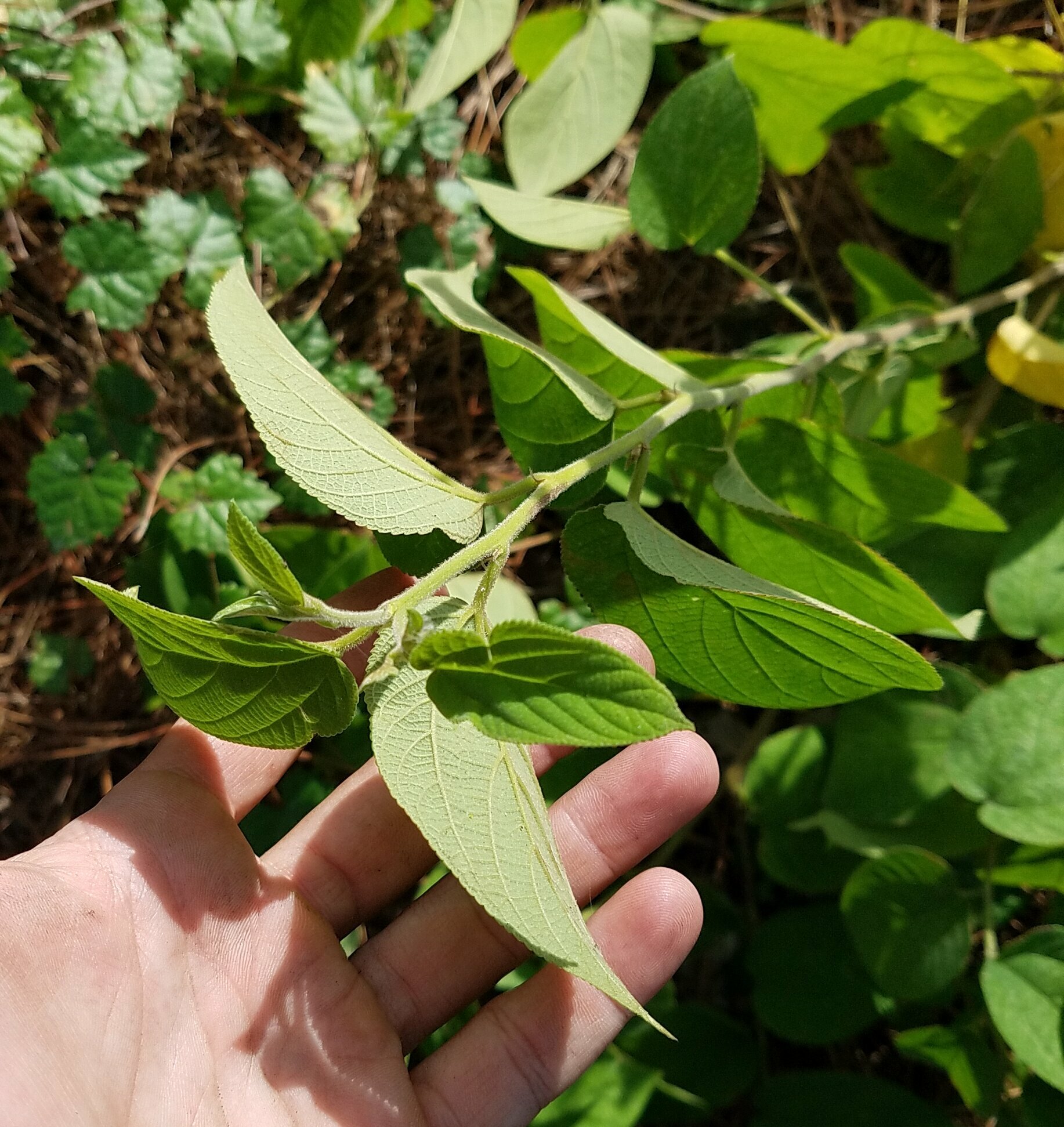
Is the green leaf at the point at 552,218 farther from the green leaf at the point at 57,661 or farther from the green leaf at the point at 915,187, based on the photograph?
the green leaf at the point at 57,661

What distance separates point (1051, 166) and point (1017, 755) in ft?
2.46

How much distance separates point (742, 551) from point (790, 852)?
0.57 m

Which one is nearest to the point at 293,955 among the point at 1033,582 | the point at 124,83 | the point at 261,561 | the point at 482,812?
the point at 482,812

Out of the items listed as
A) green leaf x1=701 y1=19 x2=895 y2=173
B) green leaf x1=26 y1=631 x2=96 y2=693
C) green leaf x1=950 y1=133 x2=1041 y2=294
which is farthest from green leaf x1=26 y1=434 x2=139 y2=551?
green leaf x1=950 y1=133 x2=1041 y2=294

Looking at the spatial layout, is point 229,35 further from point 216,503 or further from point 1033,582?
point 1033,582

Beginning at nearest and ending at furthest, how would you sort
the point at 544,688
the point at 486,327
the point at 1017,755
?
the point at 544,688, the point at 486,327, the point at 1017,755

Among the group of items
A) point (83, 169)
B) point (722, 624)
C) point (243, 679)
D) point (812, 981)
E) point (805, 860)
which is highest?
point (83, 169)

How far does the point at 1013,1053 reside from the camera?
49.5 inches

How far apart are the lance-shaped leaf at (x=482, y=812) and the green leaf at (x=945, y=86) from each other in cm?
89

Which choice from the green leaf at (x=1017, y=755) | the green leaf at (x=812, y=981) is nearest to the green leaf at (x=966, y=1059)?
the green leaf at (x=812, y=981)

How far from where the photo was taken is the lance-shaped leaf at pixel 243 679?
0.64 meters

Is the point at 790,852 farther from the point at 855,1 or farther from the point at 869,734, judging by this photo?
the point at 855,1

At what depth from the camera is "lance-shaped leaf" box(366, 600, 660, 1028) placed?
639 millimetres

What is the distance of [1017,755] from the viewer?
1076mm
